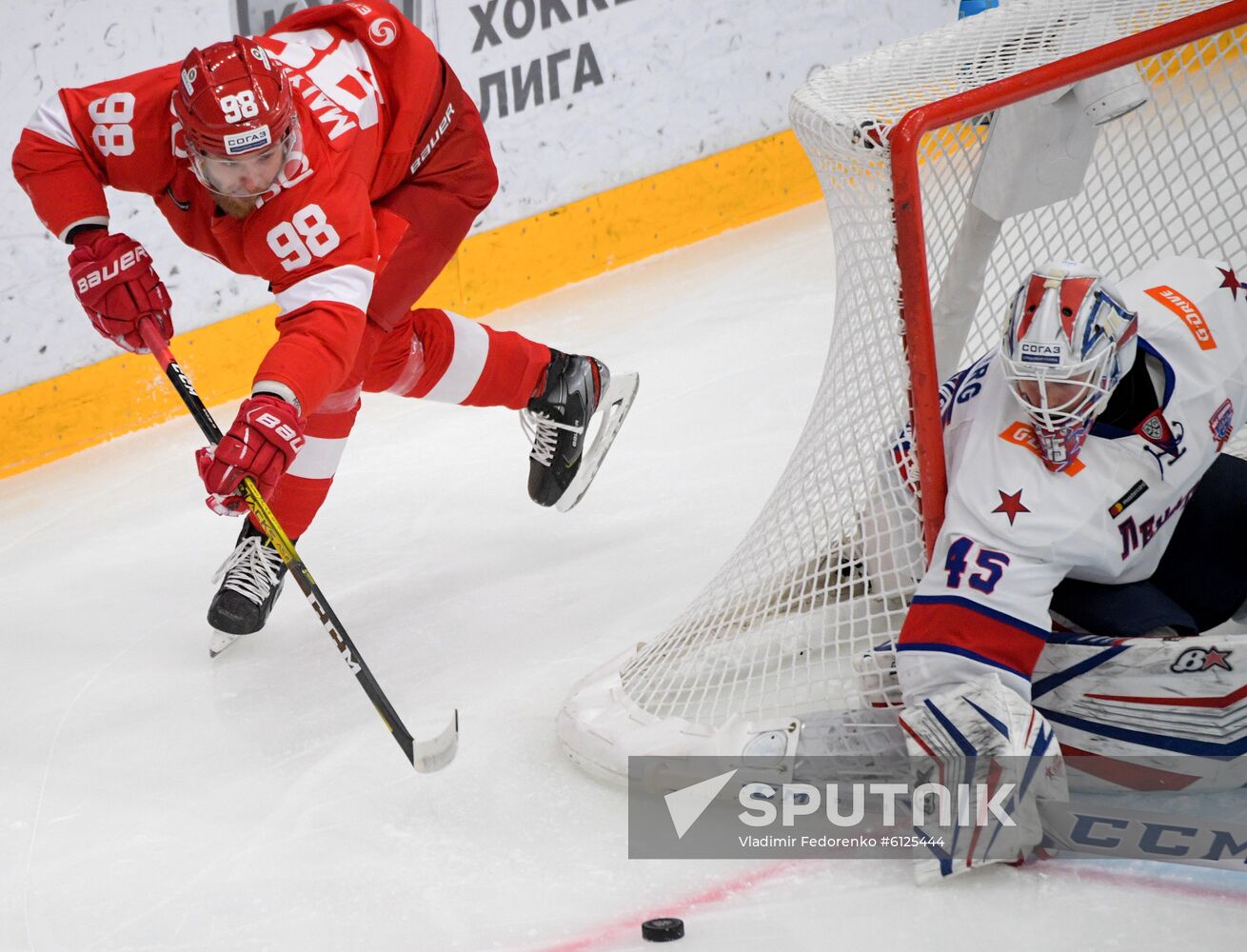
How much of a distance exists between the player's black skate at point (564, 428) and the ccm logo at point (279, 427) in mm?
907

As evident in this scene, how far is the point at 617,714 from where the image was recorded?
2209mm

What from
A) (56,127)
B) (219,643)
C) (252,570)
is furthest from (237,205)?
(219,643)

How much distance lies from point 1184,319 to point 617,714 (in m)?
0.95

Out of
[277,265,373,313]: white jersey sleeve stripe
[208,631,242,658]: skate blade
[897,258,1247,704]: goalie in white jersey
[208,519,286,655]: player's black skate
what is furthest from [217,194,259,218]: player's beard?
[897,258,1247,704]: goalie in white jersey

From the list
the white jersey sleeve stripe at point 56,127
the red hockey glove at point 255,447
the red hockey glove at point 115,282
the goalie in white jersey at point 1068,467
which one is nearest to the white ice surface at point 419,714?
the goalie in white jersey at point 1068,467

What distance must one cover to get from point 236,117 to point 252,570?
2.73 ft

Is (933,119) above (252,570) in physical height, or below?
above

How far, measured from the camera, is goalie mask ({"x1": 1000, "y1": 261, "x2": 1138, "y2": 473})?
6.08 ft

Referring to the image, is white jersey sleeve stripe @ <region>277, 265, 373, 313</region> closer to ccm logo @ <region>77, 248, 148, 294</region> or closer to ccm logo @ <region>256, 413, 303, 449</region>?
ccm logo @ <region>256, 413, 303, 449</region>

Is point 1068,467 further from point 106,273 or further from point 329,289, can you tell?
point 106,273

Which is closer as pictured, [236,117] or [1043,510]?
[1043,510]

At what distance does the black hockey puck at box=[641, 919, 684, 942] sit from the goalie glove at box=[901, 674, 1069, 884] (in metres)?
0.30

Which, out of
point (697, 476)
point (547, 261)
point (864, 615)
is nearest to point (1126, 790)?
point (864, 615)

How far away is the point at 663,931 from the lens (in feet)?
6.03
